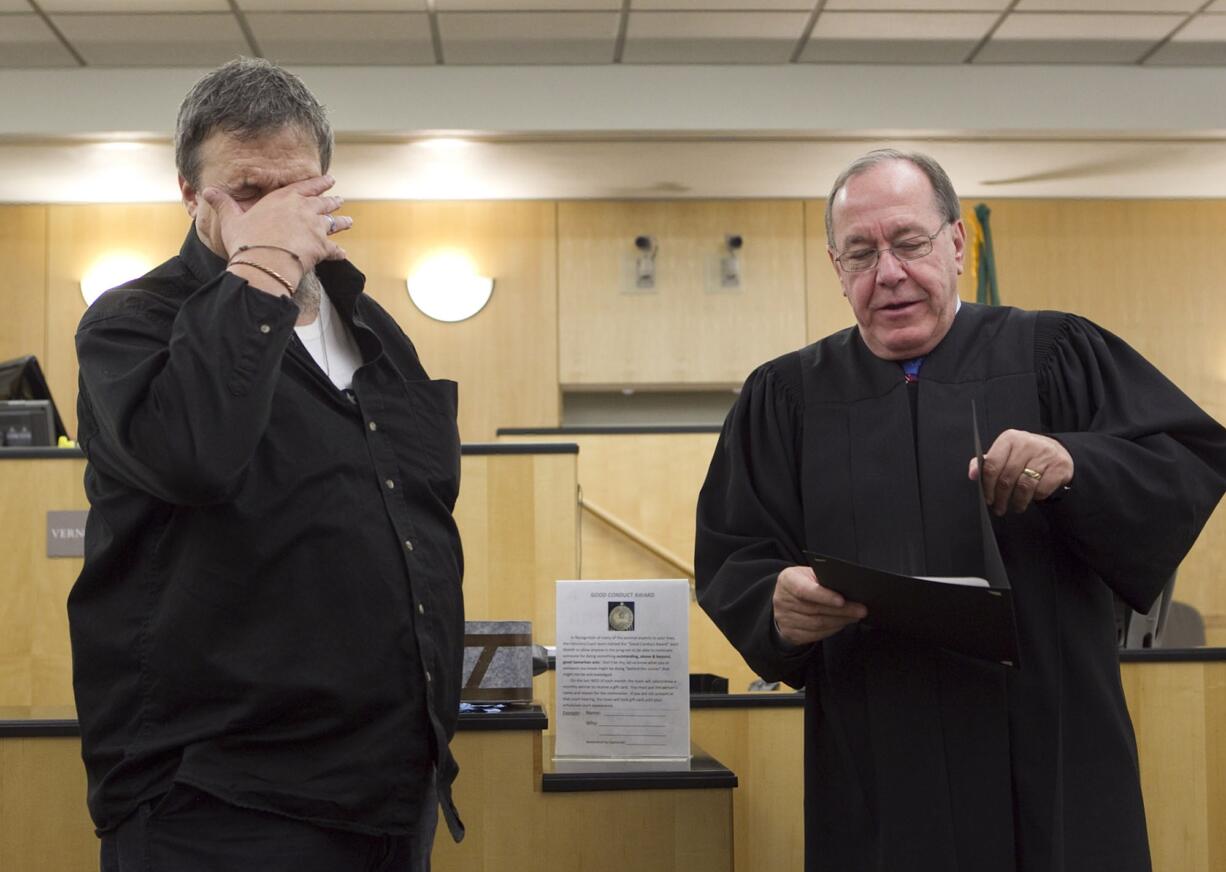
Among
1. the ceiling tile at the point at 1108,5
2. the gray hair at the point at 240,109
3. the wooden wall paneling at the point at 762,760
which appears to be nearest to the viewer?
the gray hair at the point at 240,109

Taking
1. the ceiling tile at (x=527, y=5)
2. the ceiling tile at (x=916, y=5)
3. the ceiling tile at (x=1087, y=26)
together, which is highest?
the ceiling tile at (x=527, y=5)

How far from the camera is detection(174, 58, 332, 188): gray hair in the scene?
4.75ft

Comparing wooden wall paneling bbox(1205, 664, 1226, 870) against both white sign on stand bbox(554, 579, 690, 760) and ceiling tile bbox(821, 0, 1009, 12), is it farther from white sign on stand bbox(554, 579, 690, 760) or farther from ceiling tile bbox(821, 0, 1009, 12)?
ceiling tile bbox(821, 0, 1009, 12)

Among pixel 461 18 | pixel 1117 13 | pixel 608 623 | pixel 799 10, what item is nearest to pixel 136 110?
pixel 461 18

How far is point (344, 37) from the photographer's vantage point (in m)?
6.66

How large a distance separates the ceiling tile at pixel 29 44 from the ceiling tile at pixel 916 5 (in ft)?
12.9

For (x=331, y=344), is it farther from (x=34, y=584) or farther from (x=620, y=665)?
(x=34, y=584)

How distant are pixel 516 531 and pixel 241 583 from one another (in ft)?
7.93

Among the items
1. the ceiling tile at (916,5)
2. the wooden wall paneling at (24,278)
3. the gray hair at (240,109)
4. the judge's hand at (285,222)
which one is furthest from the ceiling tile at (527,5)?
the judge's hand at (285,222)

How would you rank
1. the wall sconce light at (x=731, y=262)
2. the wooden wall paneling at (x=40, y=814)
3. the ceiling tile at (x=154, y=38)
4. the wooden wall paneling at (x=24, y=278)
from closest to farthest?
the wooden wall paneling at (x=40, y=814), the ceiling tile at (x=154, y=38), the wooden wall paneling at (x=24, y=278), the wall sconce light at (x=731, y=262)

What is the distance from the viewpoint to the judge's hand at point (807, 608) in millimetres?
1552

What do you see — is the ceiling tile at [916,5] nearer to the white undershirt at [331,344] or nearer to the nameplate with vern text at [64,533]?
the nameplate with vern text at [64,533]

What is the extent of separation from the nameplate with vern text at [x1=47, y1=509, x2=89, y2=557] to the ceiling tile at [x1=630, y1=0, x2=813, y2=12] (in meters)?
3.84

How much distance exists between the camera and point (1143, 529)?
1602 millimetres
